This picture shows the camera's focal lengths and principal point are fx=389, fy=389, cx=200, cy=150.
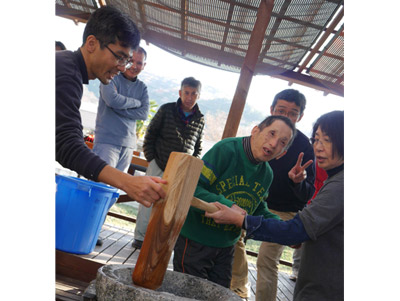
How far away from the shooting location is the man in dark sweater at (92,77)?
4.25 feet

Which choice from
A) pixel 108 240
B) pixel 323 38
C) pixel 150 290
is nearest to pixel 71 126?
pixel 150 290

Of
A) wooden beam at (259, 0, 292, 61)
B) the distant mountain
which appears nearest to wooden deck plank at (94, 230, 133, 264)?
wooden beam at (259, 0, 292, 61)

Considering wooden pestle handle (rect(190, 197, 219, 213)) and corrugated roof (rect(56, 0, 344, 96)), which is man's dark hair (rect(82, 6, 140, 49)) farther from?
corrugated roof (rect(56, 0, 344, 96))

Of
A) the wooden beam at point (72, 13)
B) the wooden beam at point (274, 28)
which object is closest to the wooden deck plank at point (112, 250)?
the wooden beam at point (274, 28)

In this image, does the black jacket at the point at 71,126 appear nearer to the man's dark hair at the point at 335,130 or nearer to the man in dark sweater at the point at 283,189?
the man's dark hair at the point at 335,130

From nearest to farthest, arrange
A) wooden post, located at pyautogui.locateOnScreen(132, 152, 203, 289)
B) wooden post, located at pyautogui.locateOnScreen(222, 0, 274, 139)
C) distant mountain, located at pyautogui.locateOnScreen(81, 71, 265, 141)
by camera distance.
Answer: wooden post, located at pyautogui.locateOnScreen(132, 152, 203, 289), wooden post, located at pyautogui.locateOnScreen(222, 0, 274, 139), distant mountain, located at pyautogui.locateOnScreen(81, 71, 265, 141)

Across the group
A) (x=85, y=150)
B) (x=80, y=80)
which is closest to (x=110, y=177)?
(x=85, y=150)

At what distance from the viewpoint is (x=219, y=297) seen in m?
1.35

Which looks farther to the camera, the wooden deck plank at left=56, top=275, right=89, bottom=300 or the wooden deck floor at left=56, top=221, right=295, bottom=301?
the wooden deck floor at left=56, top=221, right=295, bottom=301

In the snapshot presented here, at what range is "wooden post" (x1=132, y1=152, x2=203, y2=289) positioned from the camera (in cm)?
121

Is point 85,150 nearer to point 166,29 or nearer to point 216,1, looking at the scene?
point 216,1

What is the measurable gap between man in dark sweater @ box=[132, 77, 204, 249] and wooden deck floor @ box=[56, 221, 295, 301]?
27 cm

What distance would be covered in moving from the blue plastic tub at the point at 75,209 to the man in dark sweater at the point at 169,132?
1.03 meters

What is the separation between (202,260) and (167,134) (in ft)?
7.20
